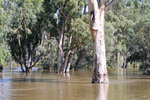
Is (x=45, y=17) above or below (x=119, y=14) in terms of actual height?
below

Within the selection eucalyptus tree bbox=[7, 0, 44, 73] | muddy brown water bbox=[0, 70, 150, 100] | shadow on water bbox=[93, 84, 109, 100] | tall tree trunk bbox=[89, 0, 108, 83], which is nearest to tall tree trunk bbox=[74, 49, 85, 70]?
eucalyptus tree bbox=[7, 0, 44, 73]

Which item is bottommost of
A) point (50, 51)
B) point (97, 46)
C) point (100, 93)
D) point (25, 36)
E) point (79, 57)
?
point (100, 93)

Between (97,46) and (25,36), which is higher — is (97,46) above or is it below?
below

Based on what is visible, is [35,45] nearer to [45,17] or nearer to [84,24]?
[45,17]

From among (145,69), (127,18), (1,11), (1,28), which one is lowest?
(145,69)

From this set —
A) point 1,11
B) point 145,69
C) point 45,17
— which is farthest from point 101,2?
point 45,17

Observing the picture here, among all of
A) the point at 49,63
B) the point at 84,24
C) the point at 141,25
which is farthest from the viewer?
the point at 49,63

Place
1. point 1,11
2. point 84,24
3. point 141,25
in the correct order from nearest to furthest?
point 1,11, point 141,25, point 84,24

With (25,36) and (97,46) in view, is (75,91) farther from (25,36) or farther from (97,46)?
(25,36)

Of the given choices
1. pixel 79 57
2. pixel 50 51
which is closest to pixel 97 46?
pixel 50 51

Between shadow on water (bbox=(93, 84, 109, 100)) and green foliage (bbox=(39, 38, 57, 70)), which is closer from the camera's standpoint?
shadow on water (bbox=(93, 84, 109, 100))

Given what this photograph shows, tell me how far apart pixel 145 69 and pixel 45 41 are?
1505cm

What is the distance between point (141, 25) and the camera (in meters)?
28.8

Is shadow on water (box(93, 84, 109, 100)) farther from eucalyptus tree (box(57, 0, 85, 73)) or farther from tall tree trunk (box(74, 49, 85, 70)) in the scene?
tall tree trunk (box(74, 49, 85, 70))
